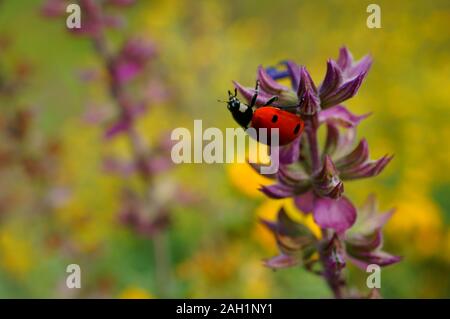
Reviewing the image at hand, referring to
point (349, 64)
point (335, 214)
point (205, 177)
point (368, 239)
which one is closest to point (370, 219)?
point (368, 239)

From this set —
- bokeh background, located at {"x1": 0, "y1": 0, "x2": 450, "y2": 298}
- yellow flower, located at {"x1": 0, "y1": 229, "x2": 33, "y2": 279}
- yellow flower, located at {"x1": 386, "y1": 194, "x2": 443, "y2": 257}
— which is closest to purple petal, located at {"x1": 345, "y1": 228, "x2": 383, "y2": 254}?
bokeh background, located at {"x1": 0, "y1": 0, "x2": 450, "y2": 298}

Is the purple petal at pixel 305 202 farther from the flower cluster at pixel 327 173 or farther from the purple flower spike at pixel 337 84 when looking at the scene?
the purple flower spike at pixel 337 84

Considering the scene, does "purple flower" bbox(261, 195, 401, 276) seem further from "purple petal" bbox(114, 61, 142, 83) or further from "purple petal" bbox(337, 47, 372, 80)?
"purple petal" bbox(114, 61, 142, 83)

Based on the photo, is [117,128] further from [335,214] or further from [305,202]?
[335,214]

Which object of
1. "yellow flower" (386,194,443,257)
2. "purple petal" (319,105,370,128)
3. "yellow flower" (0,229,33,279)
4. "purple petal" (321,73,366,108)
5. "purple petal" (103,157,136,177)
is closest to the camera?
"purple petal" (321,73,366,108)

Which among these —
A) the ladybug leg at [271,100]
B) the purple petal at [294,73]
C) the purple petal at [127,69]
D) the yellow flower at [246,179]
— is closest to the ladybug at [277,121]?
the ladybug leg at [271,100]

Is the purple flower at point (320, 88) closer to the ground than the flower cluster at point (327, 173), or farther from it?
farther from it
